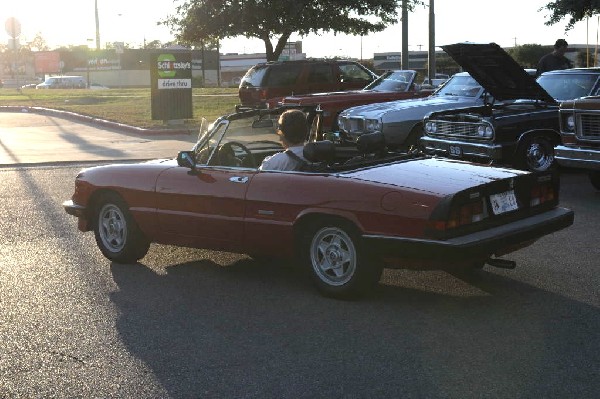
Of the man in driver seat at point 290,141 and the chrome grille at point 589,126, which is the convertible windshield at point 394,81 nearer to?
the chrome grille at point 589,126

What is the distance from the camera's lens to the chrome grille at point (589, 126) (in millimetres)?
10523

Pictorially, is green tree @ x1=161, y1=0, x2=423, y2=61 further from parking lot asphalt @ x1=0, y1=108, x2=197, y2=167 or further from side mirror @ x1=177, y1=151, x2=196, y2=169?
side mirror @ x1=177, y1=151, x2=196, y2=169

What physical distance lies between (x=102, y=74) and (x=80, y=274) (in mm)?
88619

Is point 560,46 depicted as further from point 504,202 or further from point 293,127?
point 504,202

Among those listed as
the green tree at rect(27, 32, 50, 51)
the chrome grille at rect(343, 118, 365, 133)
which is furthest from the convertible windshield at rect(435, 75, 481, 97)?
the green tree at rect(27, 32, 50, 51)

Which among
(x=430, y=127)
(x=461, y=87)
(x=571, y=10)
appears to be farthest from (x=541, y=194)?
(x=571, y=10)

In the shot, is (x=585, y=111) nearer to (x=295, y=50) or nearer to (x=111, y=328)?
(x=111, y=328)

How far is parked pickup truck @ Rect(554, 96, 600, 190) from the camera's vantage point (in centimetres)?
1048

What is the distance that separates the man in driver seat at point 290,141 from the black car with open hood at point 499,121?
5472 mm

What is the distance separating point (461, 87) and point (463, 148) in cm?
308

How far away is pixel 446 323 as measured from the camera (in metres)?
5.48

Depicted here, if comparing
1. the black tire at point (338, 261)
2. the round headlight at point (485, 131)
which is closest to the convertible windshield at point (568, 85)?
the round headlight at point (485, 131)

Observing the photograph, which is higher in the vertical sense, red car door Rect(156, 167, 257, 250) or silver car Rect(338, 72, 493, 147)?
silver car Rect(338, 72, 493, 147)

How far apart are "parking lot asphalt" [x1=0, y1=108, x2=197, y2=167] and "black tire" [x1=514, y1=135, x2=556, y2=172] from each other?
7.46m
